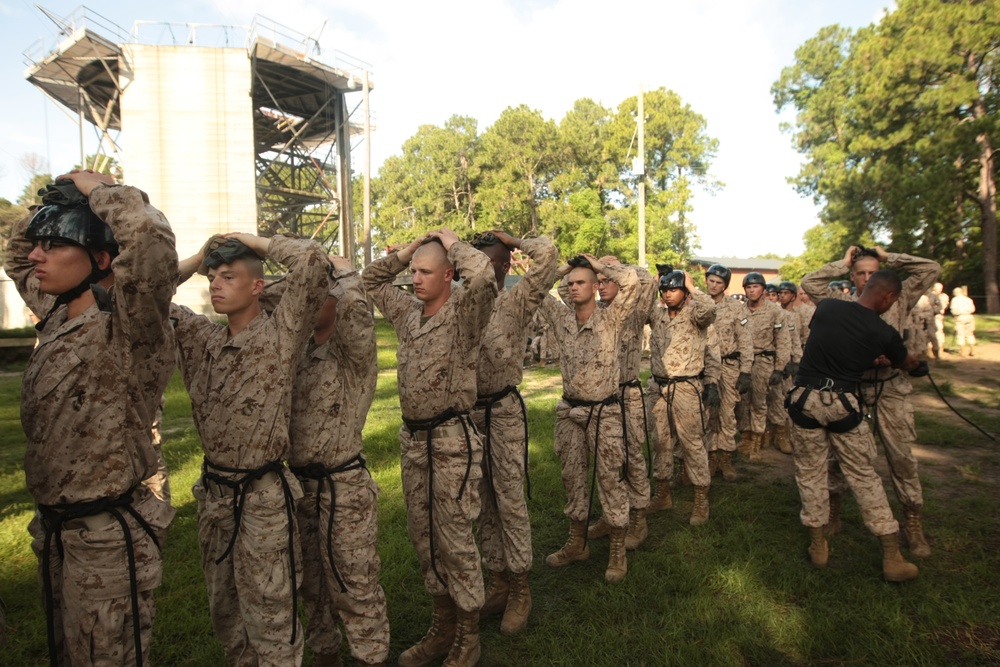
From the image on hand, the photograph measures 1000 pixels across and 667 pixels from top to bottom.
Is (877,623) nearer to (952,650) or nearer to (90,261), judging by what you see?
(952,650)

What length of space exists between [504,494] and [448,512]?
699mm

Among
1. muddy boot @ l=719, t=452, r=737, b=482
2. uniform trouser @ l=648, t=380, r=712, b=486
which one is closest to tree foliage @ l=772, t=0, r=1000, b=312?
muddy boot @ l=719, t=452, r=737, b=482

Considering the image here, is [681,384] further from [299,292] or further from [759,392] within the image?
[299,292]

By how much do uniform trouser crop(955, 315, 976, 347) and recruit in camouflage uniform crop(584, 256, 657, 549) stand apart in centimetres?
1695

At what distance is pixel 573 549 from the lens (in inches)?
204

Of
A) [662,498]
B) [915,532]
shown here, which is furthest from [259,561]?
[915,532]

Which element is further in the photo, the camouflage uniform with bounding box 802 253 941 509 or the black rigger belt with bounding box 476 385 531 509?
the camouflage uniform with bounding box 802 253 941 509

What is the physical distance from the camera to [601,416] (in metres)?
5.00

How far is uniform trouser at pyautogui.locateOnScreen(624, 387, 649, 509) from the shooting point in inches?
209

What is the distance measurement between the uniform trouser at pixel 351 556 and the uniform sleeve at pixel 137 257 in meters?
1.29

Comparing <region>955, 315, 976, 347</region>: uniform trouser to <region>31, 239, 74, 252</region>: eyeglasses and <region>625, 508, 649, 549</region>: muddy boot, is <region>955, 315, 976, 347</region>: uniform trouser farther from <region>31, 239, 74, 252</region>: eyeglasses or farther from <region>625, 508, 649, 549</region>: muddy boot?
<region>31, 239, 74, 252</region>: eyeglasses

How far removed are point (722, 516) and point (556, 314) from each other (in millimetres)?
2844

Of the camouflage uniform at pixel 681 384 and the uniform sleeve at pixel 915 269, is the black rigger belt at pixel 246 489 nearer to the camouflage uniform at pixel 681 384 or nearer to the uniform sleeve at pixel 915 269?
the camouflage uniform at pixel 681 384

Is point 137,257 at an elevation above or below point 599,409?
above
